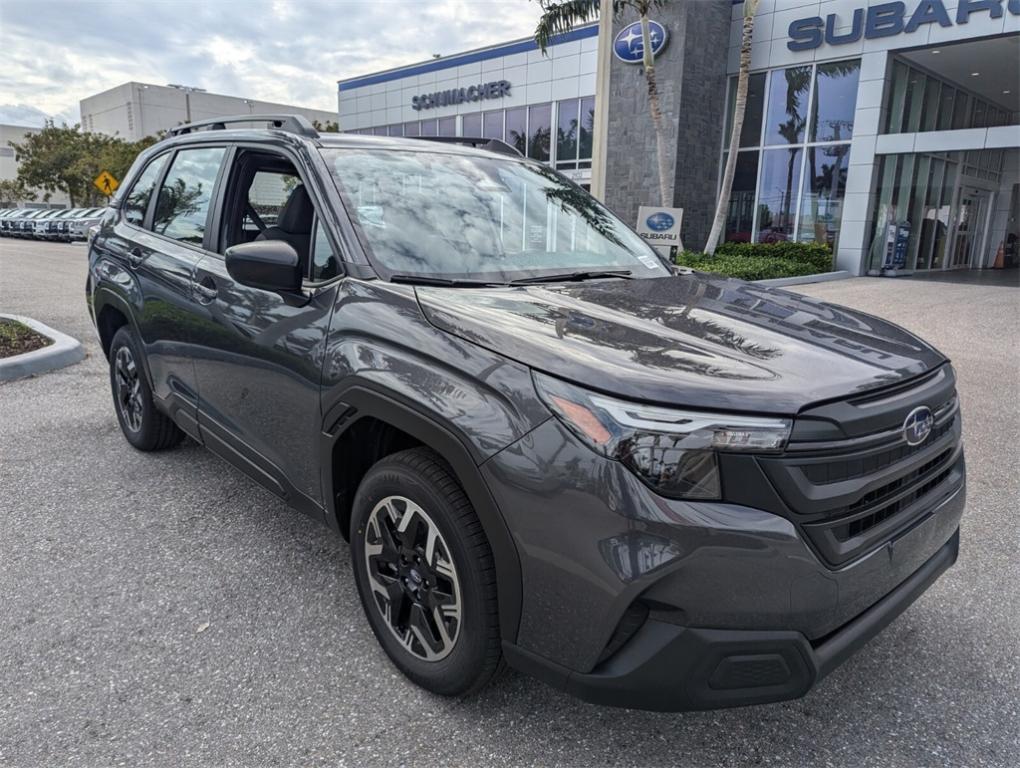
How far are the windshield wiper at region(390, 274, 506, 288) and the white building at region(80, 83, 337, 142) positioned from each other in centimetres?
7794

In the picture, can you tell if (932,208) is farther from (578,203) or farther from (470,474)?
(470,474)

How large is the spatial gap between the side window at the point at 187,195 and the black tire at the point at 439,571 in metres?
1.93

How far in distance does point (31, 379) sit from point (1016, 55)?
75.2 feet

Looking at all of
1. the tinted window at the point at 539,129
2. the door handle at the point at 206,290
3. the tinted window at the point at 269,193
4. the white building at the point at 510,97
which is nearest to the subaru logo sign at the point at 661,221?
the tinted window at the point at 269,193

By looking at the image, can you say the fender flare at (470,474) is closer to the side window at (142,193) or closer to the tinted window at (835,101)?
the side window at (142,193)

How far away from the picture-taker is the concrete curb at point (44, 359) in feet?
20.6

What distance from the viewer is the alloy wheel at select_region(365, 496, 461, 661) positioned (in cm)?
220

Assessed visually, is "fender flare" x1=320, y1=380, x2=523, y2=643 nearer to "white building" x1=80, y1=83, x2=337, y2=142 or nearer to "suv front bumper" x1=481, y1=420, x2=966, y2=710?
"suv front bumper" x1=481, y1=420, x2=966, y2=710

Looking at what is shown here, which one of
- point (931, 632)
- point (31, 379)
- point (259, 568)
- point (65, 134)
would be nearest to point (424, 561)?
point (259, 568)

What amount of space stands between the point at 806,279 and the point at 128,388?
1589 centimetres

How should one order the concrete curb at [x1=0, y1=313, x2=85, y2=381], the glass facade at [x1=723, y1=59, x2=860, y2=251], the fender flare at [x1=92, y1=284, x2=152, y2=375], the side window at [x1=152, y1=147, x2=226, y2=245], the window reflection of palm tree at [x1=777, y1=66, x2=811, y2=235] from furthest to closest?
the window reflection of palm tree at [x1=777, y1=66, x2=811, y2=235], the glass facade at [x1=723, y1=59, x2=860, y2=251], the concrete curb at [x1=0, y1=313, x2=85, y2=381], the fender flare at [x1=92, y1=284, x2=152, y2=375], the side window at [x1=152, y1=147, x2=226, y2=245]

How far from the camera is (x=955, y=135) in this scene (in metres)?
17.8

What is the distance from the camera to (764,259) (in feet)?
59.8

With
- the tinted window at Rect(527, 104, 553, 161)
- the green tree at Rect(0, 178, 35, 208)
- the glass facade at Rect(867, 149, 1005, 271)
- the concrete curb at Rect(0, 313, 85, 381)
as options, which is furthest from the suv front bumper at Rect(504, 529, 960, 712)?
the green tree at Rect(0, 178, 35, 208)
